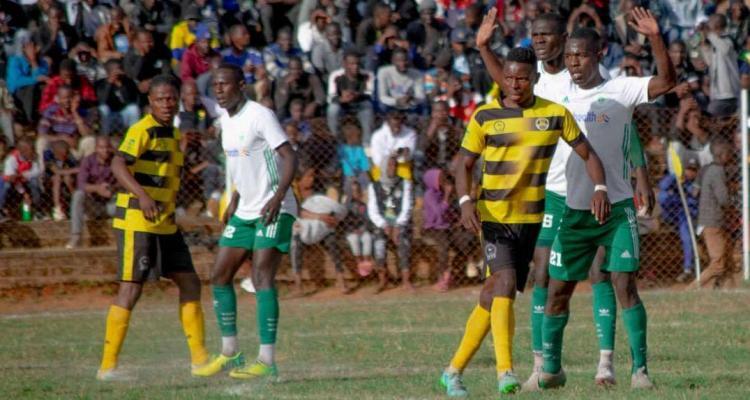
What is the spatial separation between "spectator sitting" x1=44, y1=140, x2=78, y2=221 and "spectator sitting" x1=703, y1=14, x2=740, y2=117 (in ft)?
29.6

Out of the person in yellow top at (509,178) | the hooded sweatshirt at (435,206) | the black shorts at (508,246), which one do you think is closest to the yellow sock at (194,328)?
the person in yellow top at (509,178)

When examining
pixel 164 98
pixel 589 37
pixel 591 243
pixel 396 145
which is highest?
pixel 589 37

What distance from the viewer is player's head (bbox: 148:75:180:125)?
9797 mm

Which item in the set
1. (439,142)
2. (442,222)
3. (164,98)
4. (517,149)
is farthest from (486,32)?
(439,142)

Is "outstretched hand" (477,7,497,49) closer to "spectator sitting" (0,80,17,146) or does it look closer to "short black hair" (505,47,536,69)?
"short black hair" (505,47,536,69)

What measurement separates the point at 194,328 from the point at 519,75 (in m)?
3.40

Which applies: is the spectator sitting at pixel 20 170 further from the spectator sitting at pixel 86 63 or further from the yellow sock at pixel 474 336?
the yellow sock at pixel 474 336

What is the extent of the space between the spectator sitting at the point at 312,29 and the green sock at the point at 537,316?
12.0 m

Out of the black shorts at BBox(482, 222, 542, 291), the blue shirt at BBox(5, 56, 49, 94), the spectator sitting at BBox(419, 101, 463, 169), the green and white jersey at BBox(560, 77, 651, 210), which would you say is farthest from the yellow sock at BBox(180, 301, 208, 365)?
the blue shirt at BBox(5, 56, 49, 94)

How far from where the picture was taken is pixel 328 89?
19.6 meters

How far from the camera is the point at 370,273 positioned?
59.4 feet

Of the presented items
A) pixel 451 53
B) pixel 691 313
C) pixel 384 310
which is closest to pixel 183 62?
pixel 451 53

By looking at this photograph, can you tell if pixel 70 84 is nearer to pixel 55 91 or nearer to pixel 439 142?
pixel 55 91

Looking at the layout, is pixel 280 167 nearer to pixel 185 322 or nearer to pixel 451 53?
pixel 185 322
